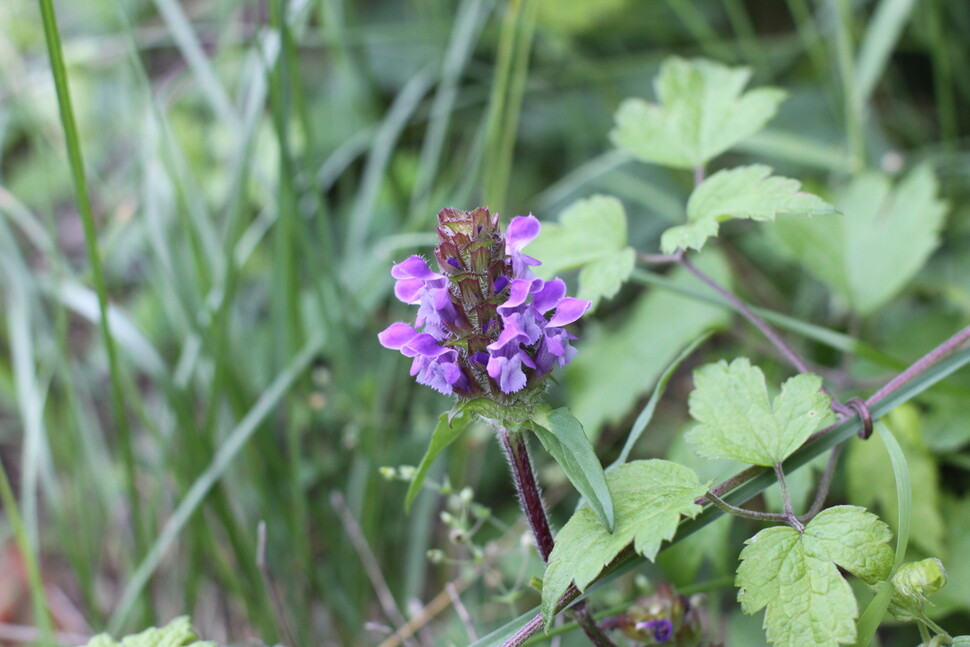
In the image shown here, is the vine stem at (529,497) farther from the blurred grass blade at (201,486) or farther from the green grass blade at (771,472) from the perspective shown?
the blurred grass blade at (201,486)

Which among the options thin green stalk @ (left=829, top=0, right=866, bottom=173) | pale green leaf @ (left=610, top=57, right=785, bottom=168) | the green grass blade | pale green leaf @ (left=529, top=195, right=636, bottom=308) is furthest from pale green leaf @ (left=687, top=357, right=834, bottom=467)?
thin green stalk @ (left=829, top=0, right=866, bottom=173)

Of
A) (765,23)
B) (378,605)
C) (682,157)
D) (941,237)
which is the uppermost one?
(765,23)

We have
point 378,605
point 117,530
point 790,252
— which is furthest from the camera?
point 117,530

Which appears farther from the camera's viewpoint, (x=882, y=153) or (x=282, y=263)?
(x=882, y=153)

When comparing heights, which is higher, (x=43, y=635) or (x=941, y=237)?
(x=941, y=237)

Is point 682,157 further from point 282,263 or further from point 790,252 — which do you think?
point 282,263

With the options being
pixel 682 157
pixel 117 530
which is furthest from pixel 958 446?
pixel 117 530

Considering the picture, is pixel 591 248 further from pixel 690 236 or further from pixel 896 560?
pixel 896 560

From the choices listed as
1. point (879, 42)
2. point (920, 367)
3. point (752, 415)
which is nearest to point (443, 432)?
point (752, 415)

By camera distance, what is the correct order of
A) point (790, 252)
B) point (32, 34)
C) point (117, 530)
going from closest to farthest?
1. point (790, 252)
2. point (117, 530)
3. point (32, 34)
